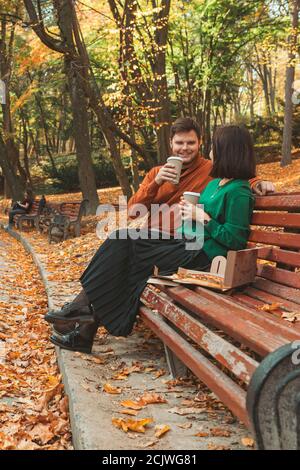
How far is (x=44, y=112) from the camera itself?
97.9 ft

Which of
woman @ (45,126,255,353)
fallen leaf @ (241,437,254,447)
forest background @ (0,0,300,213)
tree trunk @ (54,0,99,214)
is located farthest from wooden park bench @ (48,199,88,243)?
fallen leaf @ (241,437,254,447)

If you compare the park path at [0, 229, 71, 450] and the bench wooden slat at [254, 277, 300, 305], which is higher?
the bench wooden slat at [254, 277, 300, 305]

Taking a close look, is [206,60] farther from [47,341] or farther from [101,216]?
[47,341]

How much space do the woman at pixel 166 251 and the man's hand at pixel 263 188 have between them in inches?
8.5

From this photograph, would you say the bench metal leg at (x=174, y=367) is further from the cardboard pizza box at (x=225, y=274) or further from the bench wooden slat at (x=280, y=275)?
the bench wooden slat at (x=280, y=275)

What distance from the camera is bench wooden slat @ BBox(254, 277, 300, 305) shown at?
2.94 meters

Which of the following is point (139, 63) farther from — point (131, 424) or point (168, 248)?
point (131, 424)

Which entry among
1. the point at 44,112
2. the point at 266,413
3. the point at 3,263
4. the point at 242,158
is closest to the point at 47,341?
Result: the point at 242,158

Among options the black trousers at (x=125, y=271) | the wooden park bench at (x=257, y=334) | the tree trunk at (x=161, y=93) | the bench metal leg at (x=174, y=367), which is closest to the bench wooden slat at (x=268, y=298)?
the wooden park bench at (x=257, y=334)

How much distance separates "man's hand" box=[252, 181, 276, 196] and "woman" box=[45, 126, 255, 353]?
217 mm

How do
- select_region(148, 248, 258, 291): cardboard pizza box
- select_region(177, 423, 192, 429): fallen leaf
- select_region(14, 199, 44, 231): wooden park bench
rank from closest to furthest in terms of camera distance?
select_region(177, 423, 192, 429): fallen leaf < select_region(148, 248, 258, 291): cardboard pizza box < select_region(14, 199, 44, 231): wooden park bench

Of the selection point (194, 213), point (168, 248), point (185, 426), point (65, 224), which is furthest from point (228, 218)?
point (65, 224)

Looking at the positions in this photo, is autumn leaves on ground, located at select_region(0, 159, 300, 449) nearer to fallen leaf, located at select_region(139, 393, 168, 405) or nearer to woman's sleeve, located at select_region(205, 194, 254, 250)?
fallen leaf, located at select_region(139, 393, 168, 405)

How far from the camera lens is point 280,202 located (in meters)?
3.25
